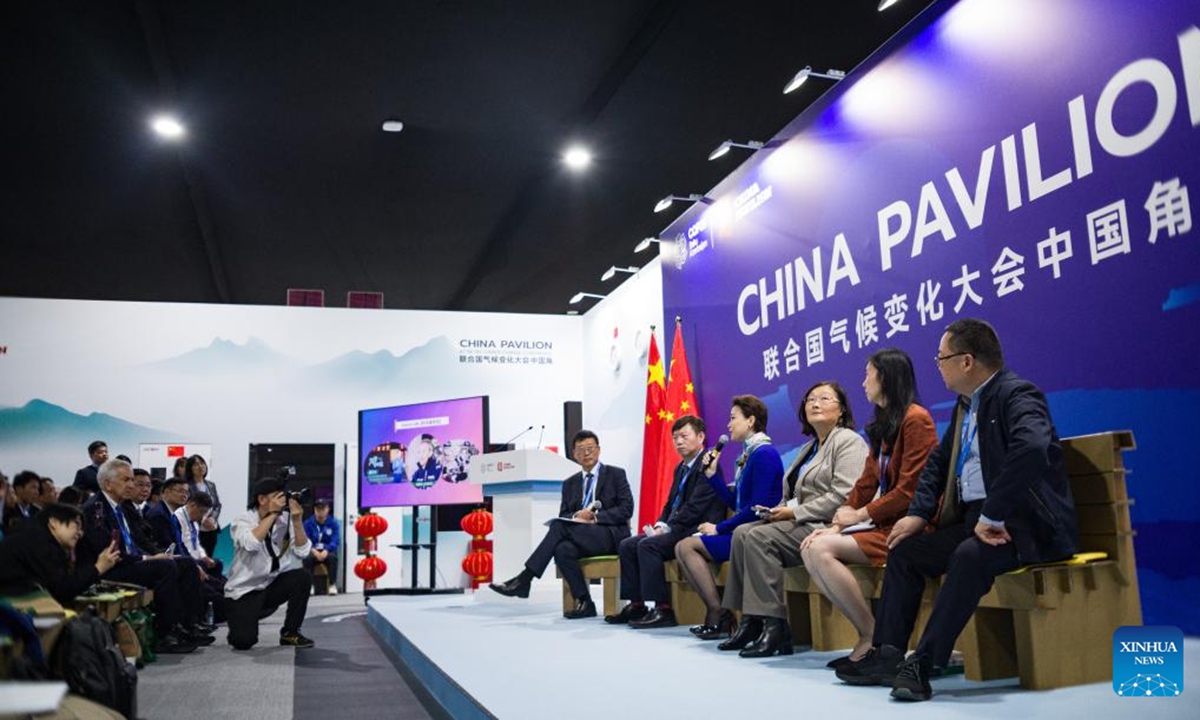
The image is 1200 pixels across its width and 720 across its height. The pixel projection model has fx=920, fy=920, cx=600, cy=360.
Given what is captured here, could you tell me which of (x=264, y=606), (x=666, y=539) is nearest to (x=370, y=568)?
(x=264, y=606)

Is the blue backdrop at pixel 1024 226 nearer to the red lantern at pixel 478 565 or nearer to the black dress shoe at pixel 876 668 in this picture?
the black dress shoe at pixel 876 668

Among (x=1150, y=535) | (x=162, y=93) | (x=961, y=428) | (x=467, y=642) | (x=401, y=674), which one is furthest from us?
(x=162, y=93)

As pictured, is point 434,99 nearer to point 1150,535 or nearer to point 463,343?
point 463,343

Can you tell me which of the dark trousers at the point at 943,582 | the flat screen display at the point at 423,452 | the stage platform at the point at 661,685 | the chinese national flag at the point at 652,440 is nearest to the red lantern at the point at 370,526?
the flat screen display at the point at 423,452

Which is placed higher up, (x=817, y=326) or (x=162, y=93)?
(x=162, y=93)

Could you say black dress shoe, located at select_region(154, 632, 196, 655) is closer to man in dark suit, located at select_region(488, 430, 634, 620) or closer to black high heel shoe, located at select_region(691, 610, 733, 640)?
man in dark suit, located at select_region(488, 430, 634, 620)

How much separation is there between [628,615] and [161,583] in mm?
2514

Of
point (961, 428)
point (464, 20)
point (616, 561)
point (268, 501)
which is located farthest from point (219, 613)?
point (961, 428)

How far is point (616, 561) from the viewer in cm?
484

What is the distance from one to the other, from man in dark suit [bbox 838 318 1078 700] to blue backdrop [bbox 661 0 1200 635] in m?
1.01

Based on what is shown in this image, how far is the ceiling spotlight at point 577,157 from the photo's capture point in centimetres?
780

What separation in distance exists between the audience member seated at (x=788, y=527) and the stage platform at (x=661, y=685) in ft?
0.41

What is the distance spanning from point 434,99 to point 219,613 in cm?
396

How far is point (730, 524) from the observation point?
3.88 meters
